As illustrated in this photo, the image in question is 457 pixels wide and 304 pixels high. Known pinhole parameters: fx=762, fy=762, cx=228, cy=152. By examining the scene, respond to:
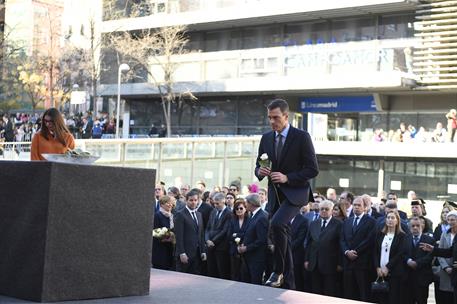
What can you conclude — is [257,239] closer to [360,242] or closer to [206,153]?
[360,242]

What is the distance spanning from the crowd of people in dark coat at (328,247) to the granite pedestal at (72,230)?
17.0ft

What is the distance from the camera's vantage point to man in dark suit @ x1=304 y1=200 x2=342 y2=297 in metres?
12.7

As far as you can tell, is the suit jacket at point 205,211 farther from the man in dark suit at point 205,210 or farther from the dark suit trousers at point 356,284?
the dark suit trousers at point 356,284

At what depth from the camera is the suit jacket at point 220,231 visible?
1387 cm

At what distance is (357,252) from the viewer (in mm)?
12406

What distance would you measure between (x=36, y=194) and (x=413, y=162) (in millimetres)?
33098

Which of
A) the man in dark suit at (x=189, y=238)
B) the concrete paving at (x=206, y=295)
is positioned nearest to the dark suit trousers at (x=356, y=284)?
the man in dark suit at (x=189, y=238)

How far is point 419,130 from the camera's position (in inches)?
1499

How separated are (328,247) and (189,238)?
2488 mm

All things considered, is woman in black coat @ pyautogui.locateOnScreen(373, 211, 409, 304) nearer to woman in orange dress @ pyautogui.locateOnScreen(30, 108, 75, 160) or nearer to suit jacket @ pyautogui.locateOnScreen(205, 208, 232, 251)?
suit jacket @ pyautogui.locateOnScreen(205, 208, 232, 251)

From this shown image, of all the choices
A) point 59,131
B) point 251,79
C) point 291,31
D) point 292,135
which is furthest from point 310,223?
point 291,31

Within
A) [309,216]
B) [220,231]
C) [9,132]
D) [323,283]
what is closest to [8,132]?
[9,132]

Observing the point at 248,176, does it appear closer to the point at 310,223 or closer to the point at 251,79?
the point at 251,79

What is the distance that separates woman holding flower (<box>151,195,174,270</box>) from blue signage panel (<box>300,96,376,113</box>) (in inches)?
1105
